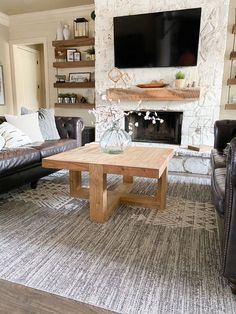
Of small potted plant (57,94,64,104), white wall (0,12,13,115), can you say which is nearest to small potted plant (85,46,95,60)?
small potted plant (57,94,64,104)

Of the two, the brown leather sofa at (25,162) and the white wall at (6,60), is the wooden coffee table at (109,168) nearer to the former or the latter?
the brown leather sofa at (25,162)

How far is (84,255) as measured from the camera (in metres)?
1.64

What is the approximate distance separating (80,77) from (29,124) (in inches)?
90.8

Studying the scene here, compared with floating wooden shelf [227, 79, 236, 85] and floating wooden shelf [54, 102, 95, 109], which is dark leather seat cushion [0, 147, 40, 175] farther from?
floating wooden shelf [227, 79, 236, 85]

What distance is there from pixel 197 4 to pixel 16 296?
4.13 meters

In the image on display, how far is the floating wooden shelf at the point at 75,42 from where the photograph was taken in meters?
4.79

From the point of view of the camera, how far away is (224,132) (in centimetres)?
267

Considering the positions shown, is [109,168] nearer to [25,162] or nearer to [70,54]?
[25,162]

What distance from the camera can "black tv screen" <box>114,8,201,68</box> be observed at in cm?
370

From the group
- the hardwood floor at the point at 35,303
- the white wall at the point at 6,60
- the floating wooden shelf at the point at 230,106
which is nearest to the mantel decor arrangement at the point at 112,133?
the hardwood floor at the point at 35,303

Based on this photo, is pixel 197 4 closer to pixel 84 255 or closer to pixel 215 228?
pixel 215 228

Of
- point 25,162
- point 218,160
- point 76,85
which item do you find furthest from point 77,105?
point 218,160

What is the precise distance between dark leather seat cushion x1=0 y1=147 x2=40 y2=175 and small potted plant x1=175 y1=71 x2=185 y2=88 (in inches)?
92.0

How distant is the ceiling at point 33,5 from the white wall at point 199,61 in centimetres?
85
